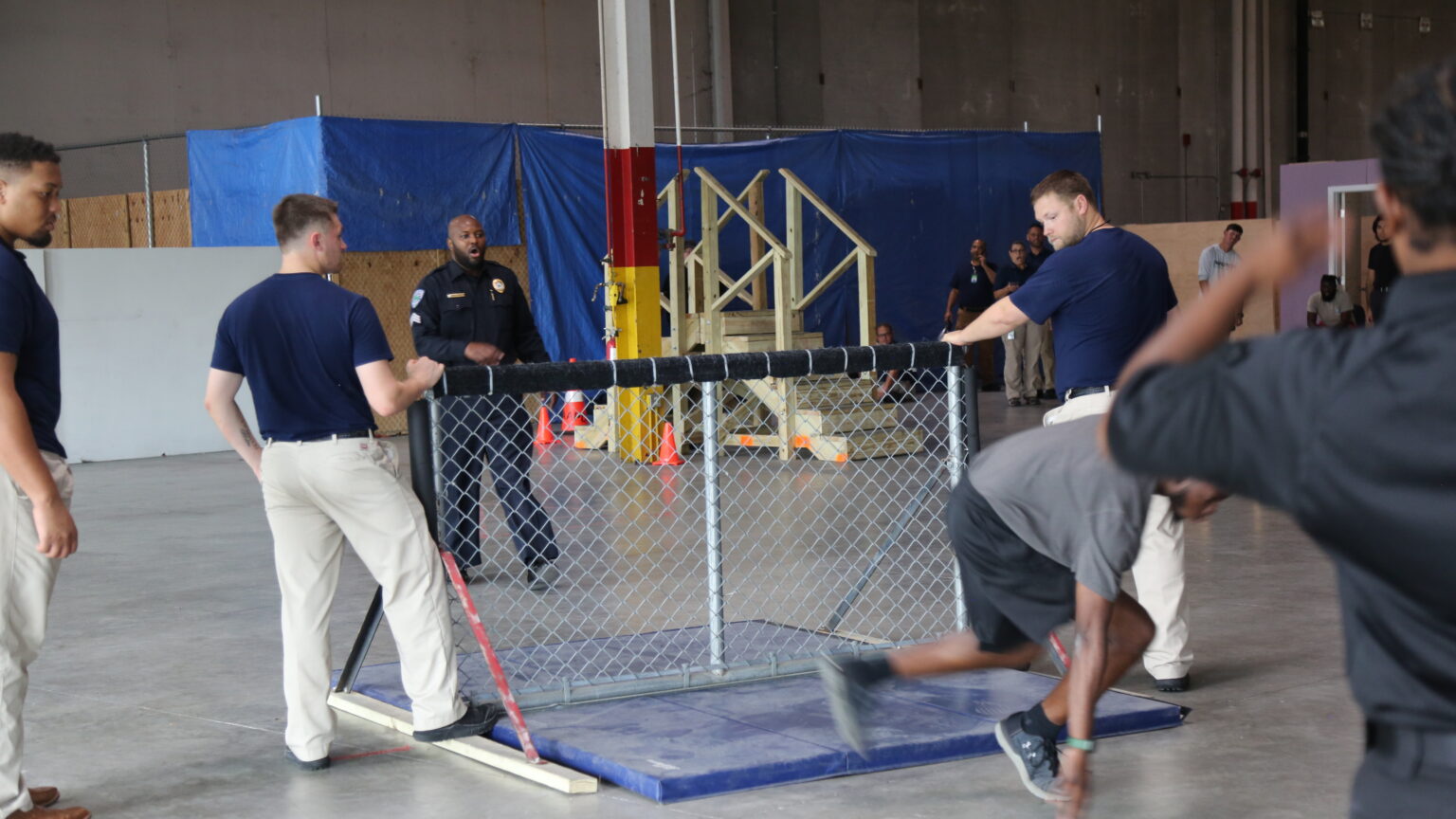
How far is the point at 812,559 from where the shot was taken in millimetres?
7617

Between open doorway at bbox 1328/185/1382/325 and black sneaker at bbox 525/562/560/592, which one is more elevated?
open doorway at bbox 1328/185/1382/325

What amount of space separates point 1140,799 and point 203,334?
1144 cm

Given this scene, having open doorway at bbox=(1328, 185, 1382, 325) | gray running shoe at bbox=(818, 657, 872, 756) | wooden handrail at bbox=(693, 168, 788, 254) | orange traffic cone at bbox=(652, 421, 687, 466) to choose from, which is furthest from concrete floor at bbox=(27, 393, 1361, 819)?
open doorway at bbox=(1328, 185, 1382, 325)

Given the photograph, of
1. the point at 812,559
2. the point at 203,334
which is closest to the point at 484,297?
the point at 812,559

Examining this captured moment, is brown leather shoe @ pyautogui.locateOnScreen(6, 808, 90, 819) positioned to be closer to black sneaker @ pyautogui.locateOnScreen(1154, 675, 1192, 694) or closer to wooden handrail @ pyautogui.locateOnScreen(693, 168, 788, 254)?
black sneaker @ pyautogui.locateOnScreen(1154, 675, 1192, 694)

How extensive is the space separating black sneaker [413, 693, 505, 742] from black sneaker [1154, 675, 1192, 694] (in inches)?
84.3

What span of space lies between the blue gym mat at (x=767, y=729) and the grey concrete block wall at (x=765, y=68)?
12676 millimetres

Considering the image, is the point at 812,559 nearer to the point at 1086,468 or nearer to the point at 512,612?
the point at 512,612

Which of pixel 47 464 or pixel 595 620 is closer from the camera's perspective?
pixel 47 464

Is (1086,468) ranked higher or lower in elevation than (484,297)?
lower

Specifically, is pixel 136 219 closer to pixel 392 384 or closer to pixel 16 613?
pixel 392 384

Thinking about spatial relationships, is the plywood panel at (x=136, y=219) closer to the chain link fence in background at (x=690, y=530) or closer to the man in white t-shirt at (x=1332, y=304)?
the chain link fence in background at (x=690, y=530)

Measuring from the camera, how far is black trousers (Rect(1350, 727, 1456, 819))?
4.77 ft

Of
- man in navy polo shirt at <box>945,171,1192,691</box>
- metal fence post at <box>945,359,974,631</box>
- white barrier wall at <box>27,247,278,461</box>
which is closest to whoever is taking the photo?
man in navy polo shirt at <box>945,171,1192,691</box>
